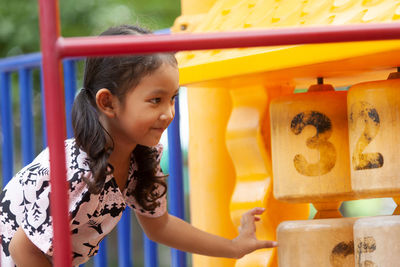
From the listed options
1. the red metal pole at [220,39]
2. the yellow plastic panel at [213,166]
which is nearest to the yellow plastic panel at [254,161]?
the yellow plastic panel at [213,166]

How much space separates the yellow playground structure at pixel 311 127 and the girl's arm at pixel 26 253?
0.53 m

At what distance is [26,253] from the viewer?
4.91 feet

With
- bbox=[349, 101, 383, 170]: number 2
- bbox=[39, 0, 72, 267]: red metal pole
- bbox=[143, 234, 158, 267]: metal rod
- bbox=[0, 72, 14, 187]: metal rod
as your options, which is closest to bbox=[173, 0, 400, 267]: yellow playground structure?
bbox=[349, 101, 383, 170]: number 2

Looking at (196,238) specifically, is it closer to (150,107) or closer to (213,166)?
(213,166)

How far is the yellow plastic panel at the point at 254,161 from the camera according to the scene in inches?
69.9

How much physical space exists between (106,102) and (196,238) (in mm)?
478

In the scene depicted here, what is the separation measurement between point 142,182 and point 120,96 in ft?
0.99

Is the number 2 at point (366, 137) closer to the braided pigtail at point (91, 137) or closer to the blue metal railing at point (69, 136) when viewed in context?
the braided pigtail at point (91, 137)

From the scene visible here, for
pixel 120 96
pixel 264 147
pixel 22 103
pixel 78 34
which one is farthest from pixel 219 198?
pixel 78 34

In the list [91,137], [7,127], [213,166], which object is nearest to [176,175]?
[213,166]

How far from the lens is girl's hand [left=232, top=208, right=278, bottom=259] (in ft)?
5.65

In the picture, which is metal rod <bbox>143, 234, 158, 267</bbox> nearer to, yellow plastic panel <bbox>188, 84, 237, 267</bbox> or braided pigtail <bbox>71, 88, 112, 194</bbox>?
yellow plastic panel <bbox>188, 84, 237, 267</bbox>

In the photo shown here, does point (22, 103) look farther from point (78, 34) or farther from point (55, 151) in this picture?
point (78, 34)

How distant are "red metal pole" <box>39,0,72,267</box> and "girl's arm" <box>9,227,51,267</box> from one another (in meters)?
0.50
